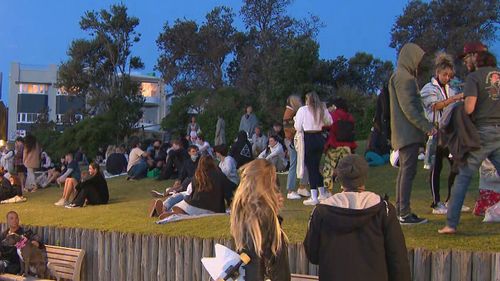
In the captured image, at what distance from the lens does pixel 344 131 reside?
30.0 ft

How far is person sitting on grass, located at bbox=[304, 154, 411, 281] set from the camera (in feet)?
13.4

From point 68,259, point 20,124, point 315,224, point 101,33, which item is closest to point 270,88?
point 101,33

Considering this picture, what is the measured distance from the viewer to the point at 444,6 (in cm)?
3228

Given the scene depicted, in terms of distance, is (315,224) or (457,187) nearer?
(315,224)

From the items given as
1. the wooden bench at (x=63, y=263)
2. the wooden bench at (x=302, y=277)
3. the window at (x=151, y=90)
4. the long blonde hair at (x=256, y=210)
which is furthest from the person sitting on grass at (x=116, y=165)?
the window at (x=151, y=90)

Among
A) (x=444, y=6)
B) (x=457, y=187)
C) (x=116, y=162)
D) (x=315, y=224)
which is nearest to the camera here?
(x=315, y=224)

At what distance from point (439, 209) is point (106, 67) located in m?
33.2

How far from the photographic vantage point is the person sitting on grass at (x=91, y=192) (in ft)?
41.7

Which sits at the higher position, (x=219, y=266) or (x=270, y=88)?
(x=270, y=88)

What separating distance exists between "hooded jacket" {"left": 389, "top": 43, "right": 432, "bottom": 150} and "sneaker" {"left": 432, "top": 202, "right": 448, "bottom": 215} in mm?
1326

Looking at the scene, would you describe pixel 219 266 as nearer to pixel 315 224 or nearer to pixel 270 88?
pixel 315 224

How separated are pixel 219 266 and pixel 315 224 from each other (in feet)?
2.62

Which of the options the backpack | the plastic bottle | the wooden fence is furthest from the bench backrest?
the plastic bottle

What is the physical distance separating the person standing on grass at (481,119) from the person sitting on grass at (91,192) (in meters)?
8.53
